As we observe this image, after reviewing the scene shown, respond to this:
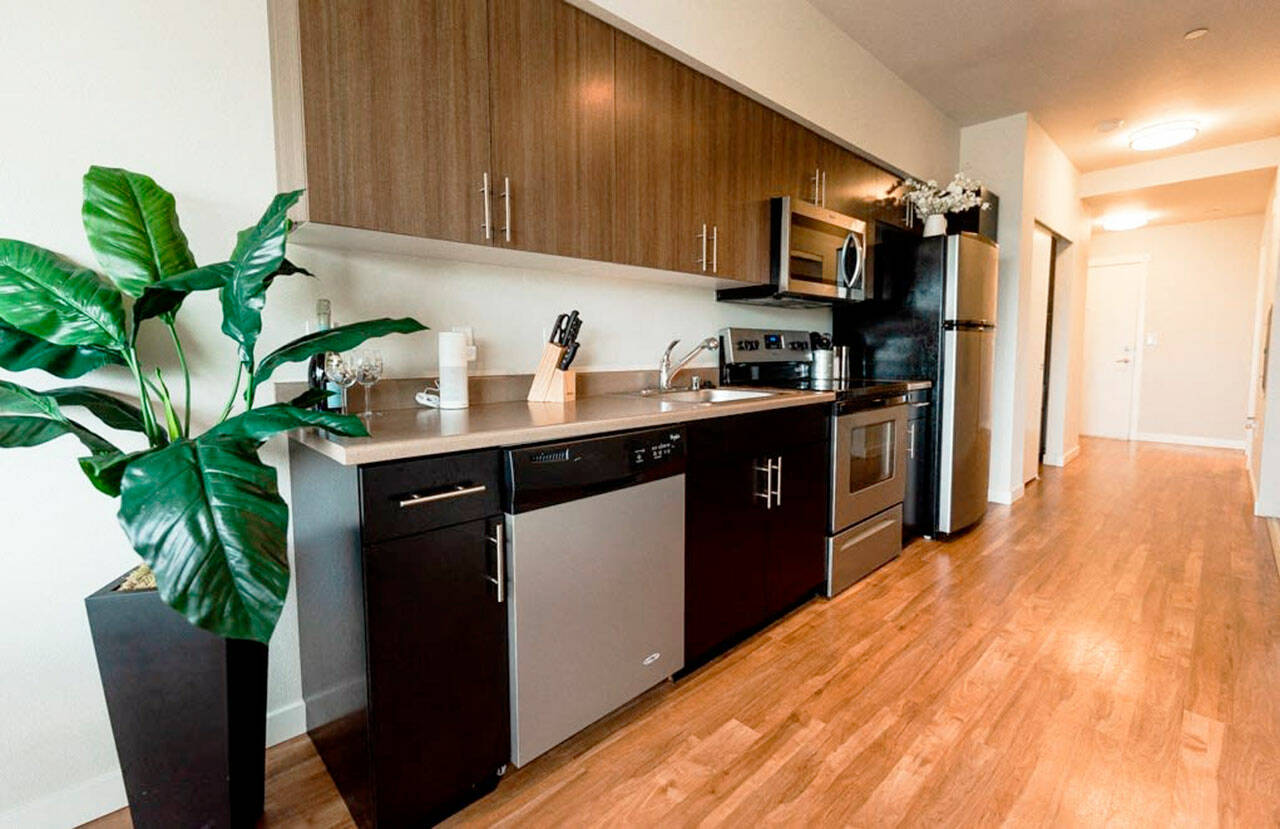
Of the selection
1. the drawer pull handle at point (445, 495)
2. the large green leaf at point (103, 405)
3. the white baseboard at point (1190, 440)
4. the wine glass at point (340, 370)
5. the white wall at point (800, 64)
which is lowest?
the white baseboard at point (1190, 440)

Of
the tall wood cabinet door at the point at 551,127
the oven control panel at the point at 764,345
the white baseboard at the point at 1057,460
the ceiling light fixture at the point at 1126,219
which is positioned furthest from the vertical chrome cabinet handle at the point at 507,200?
the ceiling light fixture at the point at 1126,219

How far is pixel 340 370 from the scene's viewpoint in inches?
61.8

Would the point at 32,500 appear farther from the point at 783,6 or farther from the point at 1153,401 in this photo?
the point at 1153,401

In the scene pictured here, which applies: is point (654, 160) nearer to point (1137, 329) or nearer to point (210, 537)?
point (210, 537)

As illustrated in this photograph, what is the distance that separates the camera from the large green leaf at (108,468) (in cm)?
101

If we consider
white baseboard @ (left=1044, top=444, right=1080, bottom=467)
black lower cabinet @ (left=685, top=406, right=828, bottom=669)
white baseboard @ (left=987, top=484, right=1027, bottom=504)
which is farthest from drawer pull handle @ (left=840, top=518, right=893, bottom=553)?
white baseboard @ (left=1044, top=444, right=1080, bottom=467)

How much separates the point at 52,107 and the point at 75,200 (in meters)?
0.19

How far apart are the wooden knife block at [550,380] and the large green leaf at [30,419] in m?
1.17

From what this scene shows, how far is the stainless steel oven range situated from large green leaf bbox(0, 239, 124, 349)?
7.45ft

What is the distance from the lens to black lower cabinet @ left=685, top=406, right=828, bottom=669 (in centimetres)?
191

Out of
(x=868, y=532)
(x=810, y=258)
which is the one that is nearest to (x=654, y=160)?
(x=810, y=258)

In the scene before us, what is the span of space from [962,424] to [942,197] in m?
1.39

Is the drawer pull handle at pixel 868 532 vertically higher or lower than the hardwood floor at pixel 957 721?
higher

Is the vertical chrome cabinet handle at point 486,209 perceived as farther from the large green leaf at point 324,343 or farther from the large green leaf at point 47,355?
the large green leaf at point 47,355
